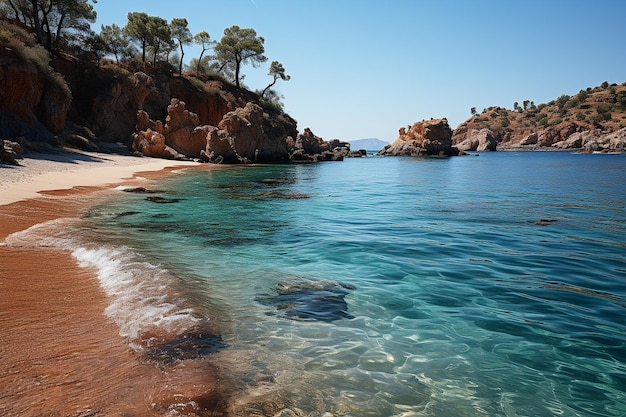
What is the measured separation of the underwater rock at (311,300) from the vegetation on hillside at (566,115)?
379 feet

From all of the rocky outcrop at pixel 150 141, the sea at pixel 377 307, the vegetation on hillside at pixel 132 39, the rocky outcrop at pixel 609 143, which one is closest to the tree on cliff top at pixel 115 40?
the vegetation on hillside at pixel 132 39

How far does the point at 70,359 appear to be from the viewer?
12.3 feet

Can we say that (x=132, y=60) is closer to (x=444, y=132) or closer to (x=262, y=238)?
(x=262, y=238)

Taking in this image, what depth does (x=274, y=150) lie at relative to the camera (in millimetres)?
48375

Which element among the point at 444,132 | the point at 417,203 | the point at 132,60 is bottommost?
the point at 417,203

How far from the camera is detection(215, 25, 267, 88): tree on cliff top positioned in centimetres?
6209

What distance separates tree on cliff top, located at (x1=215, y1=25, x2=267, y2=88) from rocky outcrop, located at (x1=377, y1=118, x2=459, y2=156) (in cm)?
3510

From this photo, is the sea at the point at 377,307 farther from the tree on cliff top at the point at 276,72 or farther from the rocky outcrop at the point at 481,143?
the rocky outcrop at the point at 481,143

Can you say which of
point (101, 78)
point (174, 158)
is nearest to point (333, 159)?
point (174, 158)

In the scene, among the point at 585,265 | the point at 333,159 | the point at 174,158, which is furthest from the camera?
the point at 333,159

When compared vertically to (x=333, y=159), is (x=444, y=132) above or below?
above

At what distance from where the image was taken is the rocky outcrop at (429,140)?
262 feet

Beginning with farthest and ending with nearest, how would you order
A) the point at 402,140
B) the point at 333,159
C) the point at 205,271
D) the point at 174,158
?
the point at 402,140, the point at 333,159, the point at 174,158, the point at 205,271

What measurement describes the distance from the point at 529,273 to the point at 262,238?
230 inches
